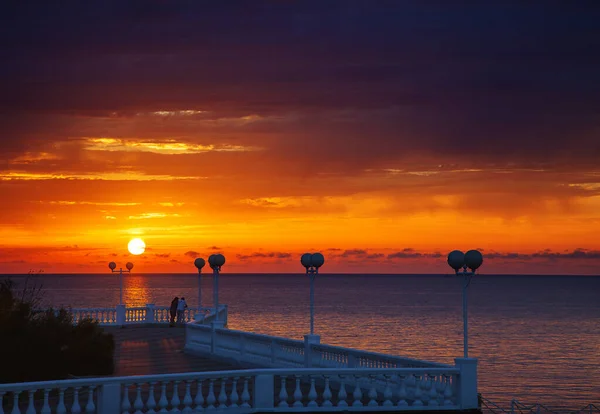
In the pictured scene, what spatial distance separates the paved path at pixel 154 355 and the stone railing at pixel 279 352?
2.04 feet

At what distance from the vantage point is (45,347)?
24125 mm

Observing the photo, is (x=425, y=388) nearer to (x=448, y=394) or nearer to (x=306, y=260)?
(x=448, y=394)

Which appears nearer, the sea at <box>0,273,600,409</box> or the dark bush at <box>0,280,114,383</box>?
the dark bush at <box>0,280,114,383</box>

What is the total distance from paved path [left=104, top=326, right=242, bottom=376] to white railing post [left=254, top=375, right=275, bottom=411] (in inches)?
311

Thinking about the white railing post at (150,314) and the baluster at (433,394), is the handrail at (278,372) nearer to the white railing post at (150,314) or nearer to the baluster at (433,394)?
the baluster at (433,394)

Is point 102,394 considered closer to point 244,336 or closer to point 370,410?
point 370,410

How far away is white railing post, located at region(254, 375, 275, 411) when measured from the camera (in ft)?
61.0

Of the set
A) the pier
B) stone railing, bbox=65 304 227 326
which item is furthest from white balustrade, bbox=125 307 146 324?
the pier

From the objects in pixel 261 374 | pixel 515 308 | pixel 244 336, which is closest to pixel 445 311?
pixel 515 308

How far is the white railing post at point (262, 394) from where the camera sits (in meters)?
18.6

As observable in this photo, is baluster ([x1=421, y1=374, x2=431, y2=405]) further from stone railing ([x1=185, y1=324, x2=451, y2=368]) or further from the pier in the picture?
stone railing ([x1=185, y1=324, x2=451, y2=368])

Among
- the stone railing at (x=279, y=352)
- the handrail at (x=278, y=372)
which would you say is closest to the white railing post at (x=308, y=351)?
the stone railing at (x=279, y=352)

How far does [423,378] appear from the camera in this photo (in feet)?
63.2

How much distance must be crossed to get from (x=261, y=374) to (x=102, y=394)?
359 cm
